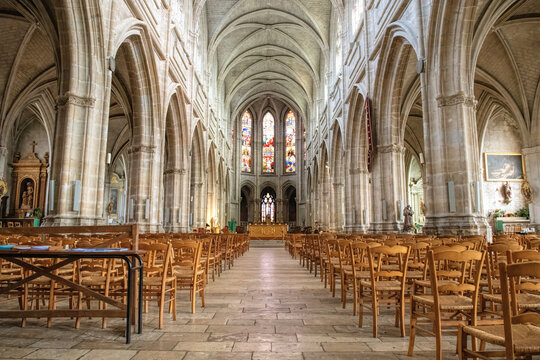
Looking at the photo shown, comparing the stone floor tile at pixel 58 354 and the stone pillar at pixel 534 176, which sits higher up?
the stone pillar at pixel 534 176

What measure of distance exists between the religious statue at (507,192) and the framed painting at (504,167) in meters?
0.39

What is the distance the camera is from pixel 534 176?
1664cm

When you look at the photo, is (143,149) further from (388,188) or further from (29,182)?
(29,182)

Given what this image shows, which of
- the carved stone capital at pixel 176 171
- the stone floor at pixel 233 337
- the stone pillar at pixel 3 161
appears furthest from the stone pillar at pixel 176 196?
the stone floor at pixel 233 337

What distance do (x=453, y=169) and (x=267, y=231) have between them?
65.6 ft

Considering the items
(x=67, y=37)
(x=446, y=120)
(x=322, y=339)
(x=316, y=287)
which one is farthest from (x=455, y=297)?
(x=67, y=37)

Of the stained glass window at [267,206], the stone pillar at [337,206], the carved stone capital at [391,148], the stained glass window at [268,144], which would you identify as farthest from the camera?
the stained glass window at [267,206]

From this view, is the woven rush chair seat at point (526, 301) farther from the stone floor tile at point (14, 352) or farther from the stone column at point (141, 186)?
the stone column at point (141, 186)

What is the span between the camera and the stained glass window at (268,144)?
42.0 m

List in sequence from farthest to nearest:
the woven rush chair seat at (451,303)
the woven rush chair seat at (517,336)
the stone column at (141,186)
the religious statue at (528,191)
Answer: the religious statue at (528,191) < the stone column at (141,186) < the woven rush chair seat at (451,303) < the woven rush chair seat at (517,336)

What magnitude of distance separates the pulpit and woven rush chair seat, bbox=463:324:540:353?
22367mm

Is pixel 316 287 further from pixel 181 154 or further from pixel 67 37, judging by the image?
pixel 181 154

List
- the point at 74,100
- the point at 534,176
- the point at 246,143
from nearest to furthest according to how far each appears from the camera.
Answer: the point at 74,100 < the point at 534,176 < the point at 246,143

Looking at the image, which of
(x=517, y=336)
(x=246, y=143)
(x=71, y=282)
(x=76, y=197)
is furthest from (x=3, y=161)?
(x=246, y=143)
